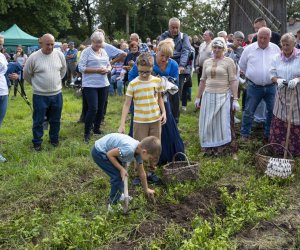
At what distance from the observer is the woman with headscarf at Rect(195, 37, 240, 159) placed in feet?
19.5

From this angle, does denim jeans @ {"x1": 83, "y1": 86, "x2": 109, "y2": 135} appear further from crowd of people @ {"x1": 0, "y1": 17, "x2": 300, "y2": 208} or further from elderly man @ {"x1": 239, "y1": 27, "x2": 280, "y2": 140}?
elderly man @ {"x1": 239, "y1": 27, "x2": 280, "y2": 140}

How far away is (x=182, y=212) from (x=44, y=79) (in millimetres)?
3361

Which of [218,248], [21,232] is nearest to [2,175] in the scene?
[21,232]

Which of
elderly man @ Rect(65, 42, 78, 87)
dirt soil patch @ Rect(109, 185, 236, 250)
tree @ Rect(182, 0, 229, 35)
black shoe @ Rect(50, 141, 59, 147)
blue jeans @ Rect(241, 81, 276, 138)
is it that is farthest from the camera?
tree @ Rect(182, 0, 229, 35)

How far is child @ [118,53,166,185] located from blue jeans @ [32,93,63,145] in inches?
77.3

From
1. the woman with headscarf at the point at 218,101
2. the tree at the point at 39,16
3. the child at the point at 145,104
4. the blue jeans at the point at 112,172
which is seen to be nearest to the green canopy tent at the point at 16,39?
the tree at the point at 39,16

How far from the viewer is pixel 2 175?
548cm

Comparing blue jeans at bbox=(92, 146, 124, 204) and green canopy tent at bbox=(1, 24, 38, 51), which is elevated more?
green canopy tent at bbox=(1, 24, 38, 51)

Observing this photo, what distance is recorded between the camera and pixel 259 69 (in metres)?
6.48

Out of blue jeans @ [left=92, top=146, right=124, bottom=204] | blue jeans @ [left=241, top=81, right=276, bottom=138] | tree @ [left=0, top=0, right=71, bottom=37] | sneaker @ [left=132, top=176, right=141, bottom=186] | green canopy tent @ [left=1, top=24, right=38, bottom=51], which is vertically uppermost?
tree @ [left=0, top=0, right=71, bottom=37]

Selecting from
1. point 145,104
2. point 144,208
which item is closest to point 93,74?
point 145,104

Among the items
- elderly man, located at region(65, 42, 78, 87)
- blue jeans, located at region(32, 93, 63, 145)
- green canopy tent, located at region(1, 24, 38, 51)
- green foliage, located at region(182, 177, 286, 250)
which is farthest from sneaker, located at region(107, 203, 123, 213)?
green canopy tent, located at region(1, 24, 38, 51)

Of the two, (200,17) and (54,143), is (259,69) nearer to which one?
(54,143)

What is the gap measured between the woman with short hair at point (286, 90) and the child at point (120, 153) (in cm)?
277
